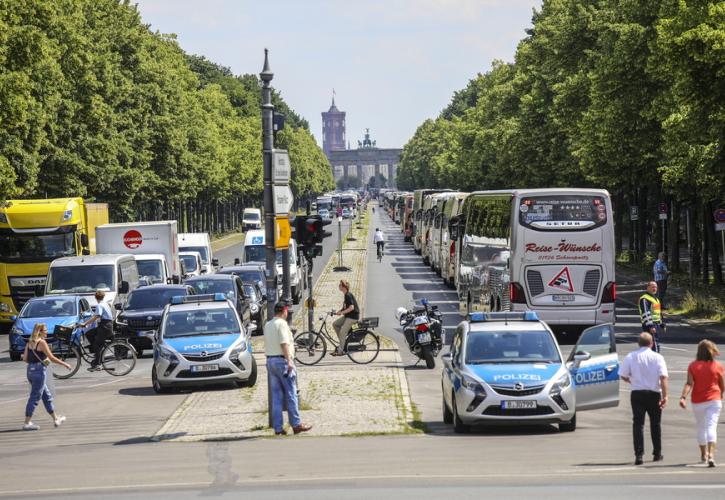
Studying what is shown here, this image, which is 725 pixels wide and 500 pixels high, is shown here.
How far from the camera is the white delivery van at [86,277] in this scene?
3916cm

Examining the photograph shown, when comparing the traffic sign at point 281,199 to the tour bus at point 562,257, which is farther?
the tour bus at point 562,257

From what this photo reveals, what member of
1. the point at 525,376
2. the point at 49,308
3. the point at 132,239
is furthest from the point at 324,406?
the point at 132,239

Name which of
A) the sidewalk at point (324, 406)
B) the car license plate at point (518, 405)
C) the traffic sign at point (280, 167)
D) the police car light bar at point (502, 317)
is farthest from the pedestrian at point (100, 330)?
the car license plate at point (518, 405)

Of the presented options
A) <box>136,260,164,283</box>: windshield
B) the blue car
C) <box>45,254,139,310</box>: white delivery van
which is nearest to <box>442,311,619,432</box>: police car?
the blue car

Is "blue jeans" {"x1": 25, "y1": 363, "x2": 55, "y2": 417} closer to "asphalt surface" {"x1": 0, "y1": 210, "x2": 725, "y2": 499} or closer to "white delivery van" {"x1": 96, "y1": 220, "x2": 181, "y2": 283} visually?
"asphalt surface" {"x1": 0, "y1": 210, "x2": 725, "y2": 499}

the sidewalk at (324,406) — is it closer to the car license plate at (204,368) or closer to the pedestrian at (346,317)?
→ the car license plate at (204,368)

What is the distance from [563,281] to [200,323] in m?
10.0

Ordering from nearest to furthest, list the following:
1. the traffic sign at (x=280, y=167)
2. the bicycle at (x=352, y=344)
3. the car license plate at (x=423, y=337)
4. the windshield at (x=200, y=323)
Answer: the traffic sign at (x=280, y=167) < the windshield at (x=200, y=323) < the car license plate at (x=423, y=337) < the bicycle at (x=352, y=344)

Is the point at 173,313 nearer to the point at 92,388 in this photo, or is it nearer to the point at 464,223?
the point at 92,388

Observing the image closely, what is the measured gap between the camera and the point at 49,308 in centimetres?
3519

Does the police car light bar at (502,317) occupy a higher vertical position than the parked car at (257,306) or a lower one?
higher

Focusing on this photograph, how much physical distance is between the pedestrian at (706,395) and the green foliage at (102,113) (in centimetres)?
3039

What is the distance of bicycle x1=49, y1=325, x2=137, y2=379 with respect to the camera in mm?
31031

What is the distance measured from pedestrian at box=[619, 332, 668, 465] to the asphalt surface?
0.44m
